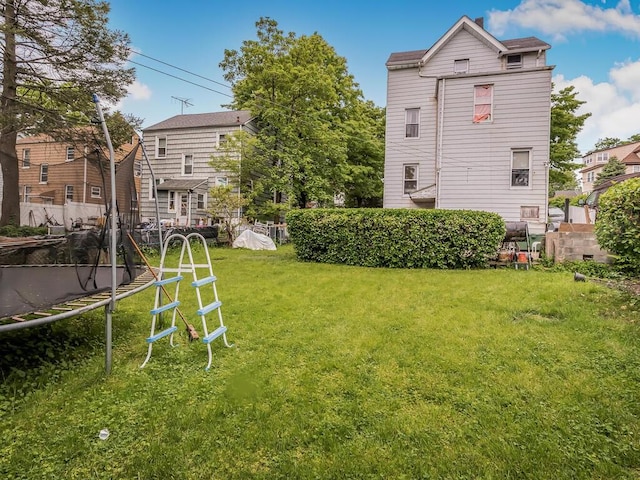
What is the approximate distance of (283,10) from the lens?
603 inches

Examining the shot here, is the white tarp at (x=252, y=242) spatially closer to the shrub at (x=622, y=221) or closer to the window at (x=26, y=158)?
the window at (x=26, y=158)

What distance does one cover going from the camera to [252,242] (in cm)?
1361

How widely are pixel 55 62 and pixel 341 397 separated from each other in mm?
10157

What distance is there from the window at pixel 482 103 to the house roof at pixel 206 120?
10.5 m

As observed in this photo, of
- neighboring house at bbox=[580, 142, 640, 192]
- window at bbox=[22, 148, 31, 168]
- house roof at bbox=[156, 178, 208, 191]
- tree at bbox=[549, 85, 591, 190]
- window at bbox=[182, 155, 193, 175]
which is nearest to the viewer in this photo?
window at bbox=[22, 148, 31, 168]

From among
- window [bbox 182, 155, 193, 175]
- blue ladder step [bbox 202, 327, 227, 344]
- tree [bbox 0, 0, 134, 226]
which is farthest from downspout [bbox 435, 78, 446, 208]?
window [bbox 182, 155, 193, 175]

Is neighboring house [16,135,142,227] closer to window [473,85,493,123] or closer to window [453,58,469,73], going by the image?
window [473,85,493,123]

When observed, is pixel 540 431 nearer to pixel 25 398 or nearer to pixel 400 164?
pixel 25 398

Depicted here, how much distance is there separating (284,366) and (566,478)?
212 centimetres

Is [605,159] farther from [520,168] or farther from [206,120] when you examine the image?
[206,120]

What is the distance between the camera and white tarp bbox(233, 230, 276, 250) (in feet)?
44.5

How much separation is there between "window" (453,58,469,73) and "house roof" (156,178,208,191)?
12607mm

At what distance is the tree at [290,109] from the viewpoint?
15.8 metres

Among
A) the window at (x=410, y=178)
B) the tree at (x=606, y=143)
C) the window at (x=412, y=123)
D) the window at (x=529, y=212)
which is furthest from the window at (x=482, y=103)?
the tree at (x=606, y=143)
